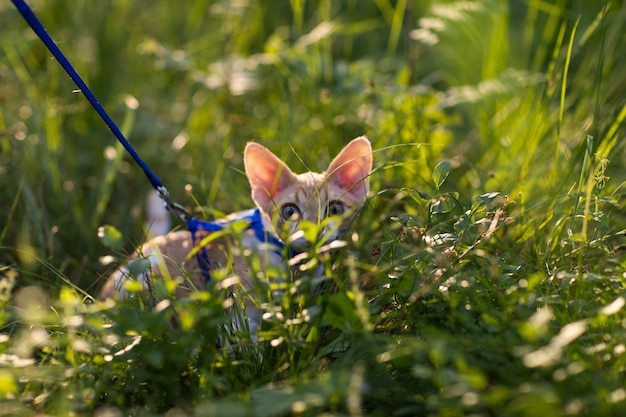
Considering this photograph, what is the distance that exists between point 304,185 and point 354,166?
16cm

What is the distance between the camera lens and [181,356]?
1291 mm

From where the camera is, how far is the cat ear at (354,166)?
6.07 feet

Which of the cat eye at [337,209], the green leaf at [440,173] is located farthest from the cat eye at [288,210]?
the green leaf at [440,173]

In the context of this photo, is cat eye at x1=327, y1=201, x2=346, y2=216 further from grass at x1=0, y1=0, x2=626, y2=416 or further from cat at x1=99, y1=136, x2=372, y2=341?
grass at x1=0, y1=0, x2=626, y2=416

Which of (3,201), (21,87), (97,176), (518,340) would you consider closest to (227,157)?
(97,176)

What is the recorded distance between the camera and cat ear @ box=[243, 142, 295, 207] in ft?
6.26

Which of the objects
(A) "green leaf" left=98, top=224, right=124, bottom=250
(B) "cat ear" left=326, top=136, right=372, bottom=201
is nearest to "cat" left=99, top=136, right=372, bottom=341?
(B) "cat ear" left=326, top=136, right=372, bottom=201

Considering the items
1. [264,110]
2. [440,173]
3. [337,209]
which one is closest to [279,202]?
[337,209]

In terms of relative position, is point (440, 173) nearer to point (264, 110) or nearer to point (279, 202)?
point (279, 202)

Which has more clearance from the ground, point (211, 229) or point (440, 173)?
point (211, 229)

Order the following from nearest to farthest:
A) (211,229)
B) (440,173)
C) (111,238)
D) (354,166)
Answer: (111,238), (440,173), (211,229), (354,166)

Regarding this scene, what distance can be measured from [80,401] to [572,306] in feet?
3.27

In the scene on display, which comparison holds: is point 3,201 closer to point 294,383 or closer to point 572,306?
point 294,383

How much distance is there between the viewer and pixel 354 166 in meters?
1.94
